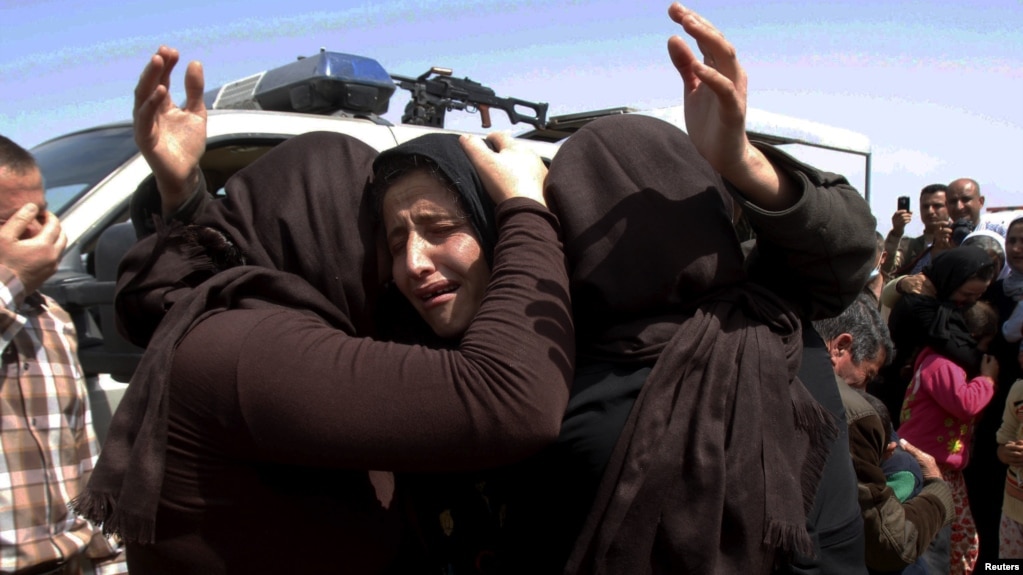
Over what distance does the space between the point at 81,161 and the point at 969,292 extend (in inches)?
180

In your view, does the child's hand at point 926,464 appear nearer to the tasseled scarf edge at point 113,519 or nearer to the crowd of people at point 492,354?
the crowd of people at point 492,354

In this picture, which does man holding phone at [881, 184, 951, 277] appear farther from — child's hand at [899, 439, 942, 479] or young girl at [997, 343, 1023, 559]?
child's hand at [899, 439, 942, 479]

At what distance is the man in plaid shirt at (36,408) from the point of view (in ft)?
6.76

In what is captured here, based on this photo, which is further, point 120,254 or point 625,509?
point 120,254

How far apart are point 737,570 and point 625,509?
7.6 inches

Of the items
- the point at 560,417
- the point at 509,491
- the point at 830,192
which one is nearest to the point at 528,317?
the point at 560,417

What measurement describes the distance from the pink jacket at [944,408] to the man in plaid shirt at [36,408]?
3951mm

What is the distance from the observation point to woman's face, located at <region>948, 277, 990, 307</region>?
185 inches

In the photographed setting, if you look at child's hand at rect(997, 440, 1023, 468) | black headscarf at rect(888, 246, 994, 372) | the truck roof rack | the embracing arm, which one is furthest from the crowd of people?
black headscarf at rect(888, 246, 994, 372)

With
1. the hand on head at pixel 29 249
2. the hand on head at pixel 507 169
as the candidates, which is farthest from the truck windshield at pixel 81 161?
the hand on head at pixel 507 169

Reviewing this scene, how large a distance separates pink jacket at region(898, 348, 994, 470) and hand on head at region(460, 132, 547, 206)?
12.1 ft

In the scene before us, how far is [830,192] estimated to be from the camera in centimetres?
135

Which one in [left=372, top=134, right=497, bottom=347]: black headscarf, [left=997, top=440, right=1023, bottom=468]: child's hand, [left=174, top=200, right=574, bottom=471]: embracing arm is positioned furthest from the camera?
[left=997, top=440, right=1023, bottom=468]: child's hand

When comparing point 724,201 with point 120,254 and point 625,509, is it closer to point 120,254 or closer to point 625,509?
point 625,509
